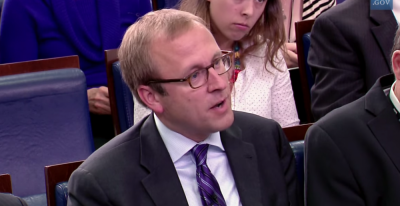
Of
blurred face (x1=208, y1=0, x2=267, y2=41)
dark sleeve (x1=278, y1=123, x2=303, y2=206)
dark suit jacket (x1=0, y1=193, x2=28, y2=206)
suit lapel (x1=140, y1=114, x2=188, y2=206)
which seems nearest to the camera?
dark suit jacket (x1=0, y1=193, x2=28, y2=206)

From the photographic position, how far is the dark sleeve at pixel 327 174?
129 cm

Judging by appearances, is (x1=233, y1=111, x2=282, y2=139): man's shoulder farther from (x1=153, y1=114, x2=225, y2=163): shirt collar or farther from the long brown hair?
the long brown hair

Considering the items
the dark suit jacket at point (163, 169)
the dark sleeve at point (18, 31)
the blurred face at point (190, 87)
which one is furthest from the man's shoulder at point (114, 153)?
the dark sleeve at point (18, 31)

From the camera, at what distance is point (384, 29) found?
1786 mm

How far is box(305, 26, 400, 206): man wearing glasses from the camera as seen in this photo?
128 centimetres

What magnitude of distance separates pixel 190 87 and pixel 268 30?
783 mm

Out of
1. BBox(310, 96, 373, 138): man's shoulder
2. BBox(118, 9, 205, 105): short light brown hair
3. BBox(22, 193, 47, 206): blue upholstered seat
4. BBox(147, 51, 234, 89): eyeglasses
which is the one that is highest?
BBox(118, 9, 205, 105): short light brown hair

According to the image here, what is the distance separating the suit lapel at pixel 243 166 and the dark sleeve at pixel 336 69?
20.6 inches

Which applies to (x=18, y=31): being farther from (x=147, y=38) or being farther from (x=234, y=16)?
(x=147, y=38)

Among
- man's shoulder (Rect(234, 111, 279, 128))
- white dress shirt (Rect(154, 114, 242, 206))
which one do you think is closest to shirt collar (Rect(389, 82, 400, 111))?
man's shoulder (Rect(234, 111, 279, 128))

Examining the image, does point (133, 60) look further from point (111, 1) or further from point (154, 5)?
point (154, 5)

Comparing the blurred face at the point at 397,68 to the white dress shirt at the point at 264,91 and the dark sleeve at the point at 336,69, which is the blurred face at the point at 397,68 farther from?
the white dress shirt at the point at 264,91

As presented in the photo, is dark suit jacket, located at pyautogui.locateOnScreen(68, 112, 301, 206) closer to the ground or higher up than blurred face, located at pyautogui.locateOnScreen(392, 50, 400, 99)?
closer to the ground

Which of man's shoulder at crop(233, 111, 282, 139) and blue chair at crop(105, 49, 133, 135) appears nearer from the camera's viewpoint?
man's shoulder at crop(233, 111, 282, 139)
